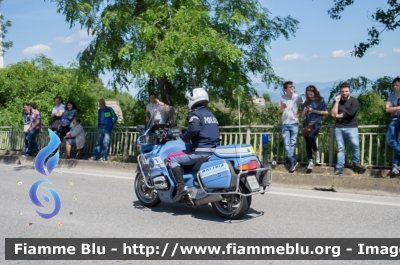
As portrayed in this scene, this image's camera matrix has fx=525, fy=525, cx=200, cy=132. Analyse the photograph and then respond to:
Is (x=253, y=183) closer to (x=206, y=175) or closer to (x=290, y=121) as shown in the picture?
(x=206, y=175)

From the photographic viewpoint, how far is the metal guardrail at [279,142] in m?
10.6

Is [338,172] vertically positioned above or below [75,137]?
below

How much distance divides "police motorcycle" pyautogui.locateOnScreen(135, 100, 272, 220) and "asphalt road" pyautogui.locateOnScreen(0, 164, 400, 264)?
0.89ft

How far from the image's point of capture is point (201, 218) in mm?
7875

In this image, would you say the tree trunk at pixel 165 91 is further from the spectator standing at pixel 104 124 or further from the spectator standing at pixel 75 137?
the spectator standing at pixel 75 137

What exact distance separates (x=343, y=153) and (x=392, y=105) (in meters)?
1.33

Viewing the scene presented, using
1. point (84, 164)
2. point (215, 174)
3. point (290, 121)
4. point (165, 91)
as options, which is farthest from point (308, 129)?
point (84, 164)

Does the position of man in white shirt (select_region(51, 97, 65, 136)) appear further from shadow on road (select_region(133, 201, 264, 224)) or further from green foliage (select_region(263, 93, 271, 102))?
shadow on road (select_region(133, 201, 264, 224))

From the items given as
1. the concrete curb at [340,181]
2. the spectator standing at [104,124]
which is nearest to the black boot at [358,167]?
the concrete curb at [340,181]

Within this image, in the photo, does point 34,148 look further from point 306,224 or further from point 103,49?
point 306,224

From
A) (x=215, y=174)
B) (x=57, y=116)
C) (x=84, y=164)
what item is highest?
(x=57, y=116)

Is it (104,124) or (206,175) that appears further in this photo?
(104,124)

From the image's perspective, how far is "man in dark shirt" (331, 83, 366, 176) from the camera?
10.4 m

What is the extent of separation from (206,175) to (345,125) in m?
4.13
